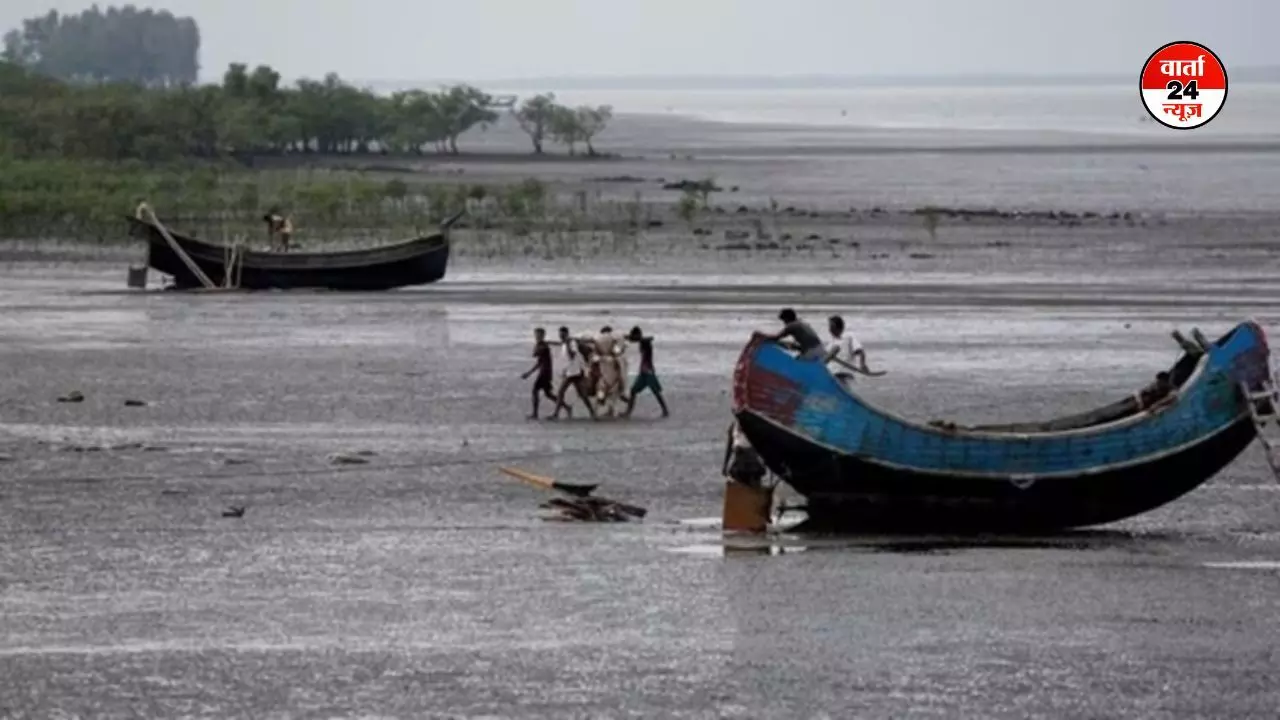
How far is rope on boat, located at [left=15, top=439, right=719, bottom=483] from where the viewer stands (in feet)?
94.8

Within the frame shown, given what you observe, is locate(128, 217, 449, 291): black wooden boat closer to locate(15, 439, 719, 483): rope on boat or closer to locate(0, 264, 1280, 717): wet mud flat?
locate(0, 264, 1280, 717): wet mud flat

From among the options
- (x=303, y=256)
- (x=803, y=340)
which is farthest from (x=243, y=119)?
(x=803, y=340)

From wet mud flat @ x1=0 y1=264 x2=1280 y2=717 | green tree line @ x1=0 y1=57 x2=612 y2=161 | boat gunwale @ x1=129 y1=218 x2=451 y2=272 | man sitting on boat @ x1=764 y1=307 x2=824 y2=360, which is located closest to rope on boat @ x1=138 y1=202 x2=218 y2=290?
boat gunwale @ x1=129 y1=218 x2=451 y2=272

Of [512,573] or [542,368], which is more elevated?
[542,368]

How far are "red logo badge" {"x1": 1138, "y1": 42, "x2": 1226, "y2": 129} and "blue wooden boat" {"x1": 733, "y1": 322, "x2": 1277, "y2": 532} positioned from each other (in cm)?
1934

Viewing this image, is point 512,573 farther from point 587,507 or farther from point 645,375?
point 645,375

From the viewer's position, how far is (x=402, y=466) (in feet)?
97.9

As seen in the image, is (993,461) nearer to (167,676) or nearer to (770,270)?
(167,676)

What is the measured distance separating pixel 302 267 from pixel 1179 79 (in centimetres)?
1846

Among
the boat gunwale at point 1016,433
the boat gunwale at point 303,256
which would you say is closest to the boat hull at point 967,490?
the boat gunwale at point 1016,433

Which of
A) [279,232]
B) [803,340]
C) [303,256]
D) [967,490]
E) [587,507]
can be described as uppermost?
[803,340]

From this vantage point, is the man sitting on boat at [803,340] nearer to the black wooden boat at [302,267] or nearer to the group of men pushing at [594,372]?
the group of men pushing at [594,372]

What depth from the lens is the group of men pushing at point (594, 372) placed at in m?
32.7

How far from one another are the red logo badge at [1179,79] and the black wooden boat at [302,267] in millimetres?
13800
